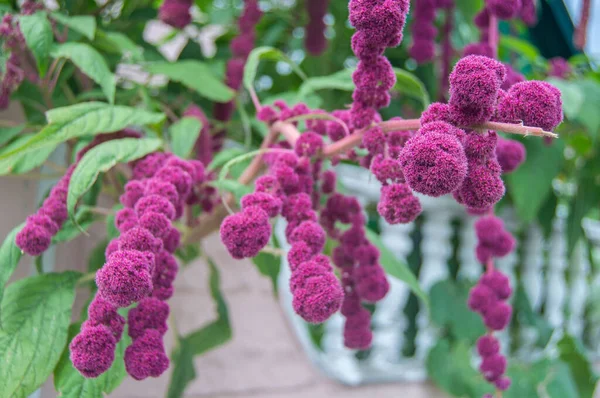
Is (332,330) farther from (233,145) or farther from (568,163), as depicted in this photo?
(568,163)

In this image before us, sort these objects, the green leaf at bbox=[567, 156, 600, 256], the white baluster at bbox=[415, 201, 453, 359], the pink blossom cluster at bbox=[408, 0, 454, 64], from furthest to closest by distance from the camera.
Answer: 1. the white baluster at bbox=[415, 201, 453, 359]
2. the green leaf at bbox=[567, 156, 600, 256]
3. the pink blossom cluster at bbox=[408, 0, 454, 64]

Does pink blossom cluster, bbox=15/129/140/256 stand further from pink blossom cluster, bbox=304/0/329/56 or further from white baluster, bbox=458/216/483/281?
white baluster, bbox=458/216/483/281

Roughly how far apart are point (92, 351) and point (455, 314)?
0.82 meters

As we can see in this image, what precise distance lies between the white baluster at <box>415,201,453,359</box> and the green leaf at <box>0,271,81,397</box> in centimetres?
77

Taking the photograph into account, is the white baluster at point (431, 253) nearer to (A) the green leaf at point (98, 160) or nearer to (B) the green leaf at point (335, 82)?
(B) the green leaf at point (335, 82)

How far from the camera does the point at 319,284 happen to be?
274 millimetres

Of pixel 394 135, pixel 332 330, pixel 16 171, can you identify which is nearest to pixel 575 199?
pixel 332 330

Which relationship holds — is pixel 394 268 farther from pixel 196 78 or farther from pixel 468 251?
pixel 468 251

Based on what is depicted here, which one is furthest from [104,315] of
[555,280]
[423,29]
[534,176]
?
[555,280]

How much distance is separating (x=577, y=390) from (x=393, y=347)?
1.21 feet

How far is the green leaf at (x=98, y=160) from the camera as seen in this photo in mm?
349

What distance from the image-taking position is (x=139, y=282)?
Result: 258mm

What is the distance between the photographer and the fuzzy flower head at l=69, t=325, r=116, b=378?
27 cm

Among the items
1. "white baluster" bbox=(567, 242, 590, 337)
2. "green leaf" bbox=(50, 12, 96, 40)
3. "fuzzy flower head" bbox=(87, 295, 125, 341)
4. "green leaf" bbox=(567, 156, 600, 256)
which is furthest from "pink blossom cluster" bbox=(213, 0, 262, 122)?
"white baluster" bbox=(567, 242, 590, 337)
